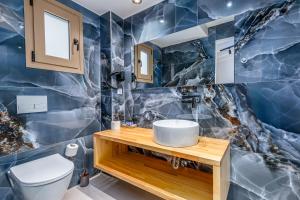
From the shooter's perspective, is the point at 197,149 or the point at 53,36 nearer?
the point at 197,149

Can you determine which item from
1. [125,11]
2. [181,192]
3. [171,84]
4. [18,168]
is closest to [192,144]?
[181,192]

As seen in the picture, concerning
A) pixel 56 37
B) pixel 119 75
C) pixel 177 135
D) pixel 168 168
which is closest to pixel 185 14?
pixel 119 75

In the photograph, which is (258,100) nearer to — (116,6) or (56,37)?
(116,6)

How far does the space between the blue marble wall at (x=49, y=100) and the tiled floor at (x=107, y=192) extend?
0.54ft

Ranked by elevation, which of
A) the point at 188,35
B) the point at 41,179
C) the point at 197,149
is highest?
the point at 188,35

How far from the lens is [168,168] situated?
1.68 m

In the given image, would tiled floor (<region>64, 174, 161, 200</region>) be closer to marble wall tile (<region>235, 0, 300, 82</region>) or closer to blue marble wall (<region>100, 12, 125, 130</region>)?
blue marble wall (<region>100, 12, 125, 130</region>)

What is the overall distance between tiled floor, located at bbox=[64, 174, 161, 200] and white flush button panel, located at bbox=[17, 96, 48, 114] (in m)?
0.98

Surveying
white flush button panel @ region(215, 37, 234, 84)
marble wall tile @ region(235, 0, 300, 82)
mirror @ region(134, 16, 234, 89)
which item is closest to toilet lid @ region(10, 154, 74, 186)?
mirror @ region(134, 16, 234, 89)

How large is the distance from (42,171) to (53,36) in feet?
4.37

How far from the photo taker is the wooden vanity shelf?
3.59ft

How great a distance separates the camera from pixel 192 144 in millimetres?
1287

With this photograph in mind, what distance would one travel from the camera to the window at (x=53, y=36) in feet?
4.82

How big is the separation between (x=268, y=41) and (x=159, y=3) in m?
1.24
